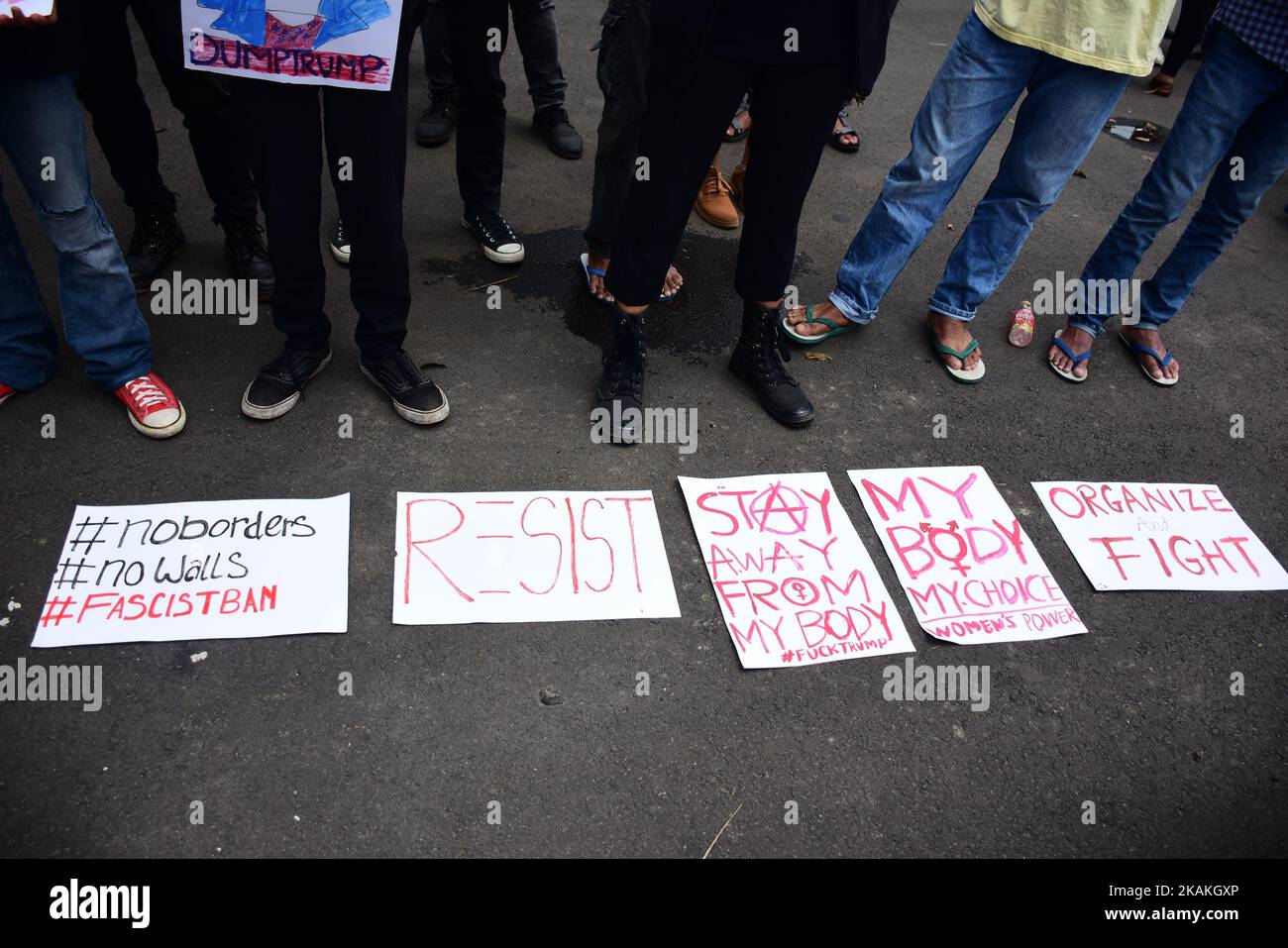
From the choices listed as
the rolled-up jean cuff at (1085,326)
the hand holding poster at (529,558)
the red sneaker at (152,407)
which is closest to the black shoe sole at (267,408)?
the red sneaker at (152,407)

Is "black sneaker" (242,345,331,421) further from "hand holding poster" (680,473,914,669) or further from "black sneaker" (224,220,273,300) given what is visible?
"hand holding poster" (680,473,914,669)

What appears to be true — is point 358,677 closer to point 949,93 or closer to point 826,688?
point 826,688

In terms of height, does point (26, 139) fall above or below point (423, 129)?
above

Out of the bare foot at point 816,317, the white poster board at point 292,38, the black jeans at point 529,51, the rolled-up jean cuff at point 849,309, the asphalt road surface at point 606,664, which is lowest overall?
the asphalt road surface at point 606,664

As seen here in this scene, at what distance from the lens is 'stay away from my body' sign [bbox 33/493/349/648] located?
2.04 meters

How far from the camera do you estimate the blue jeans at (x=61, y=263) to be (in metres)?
2.11

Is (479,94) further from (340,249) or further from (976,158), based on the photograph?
(976,158)

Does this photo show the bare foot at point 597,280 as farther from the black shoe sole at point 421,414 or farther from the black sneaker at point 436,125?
the black sneaker at point 436,125

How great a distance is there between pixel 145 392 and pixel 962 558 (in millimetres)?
2440

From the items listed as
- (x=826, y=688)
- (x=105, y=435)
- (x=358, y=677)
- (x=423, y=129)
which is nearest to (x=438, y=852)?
(x=358, y=677)

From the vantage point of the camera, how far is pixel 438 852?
174 centimetres

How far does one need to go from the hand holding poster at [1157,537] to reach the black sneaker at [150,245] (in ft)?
10.4

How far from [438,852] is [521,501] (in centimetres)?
100

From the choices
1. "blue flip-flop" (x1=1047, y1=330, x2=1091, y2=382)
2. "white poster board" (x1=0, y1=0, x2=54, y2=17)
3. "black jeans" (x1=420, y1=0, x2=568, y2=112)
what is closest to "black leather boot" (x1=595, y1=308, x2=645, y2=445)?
"white poster board" (x1=0, y1=0, x2=54, y2=17)
